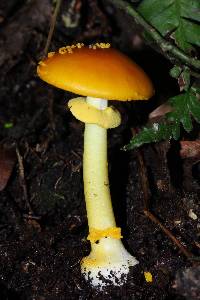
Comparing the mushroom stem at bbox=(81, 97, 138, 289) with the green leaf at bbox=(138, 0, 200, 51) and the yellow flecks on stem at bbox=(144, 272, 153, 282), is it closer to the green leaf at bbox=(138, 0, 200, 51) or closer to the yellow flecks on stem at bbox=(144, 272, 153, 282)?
the yellow flecks on stem at bbox=(144, 272, 153, 282)

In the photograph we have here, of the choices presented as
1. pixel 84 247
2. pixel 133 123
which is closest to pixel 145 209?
pixel 84 247

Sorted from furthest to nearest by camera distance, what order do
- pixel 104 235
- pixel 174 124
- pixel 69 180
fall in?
pixel 69 180, pixel 104 235, pixel 174 124

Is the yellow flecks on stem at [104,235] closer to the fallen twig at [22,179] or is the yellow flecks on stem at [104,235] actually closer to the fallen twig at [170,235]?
the fallen twig at [170,235]

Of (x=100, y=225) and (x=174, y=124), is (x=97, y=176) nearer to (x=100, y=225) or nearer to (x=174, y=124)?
Answer: (x=100, y=225)

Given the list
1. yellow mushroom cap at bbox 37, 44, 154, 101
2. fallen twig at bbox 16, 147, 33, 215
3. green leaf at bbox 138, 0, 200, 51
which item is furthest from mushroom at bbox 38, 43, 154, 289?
fallen twig at bbox 16, 147, 33, 215

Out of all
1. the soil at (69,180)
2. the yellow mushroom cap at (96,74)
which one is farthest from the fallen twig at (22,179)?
the yellow mushroom cap at (96,74)

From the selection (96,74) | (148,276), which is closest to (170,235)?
(148,276)
